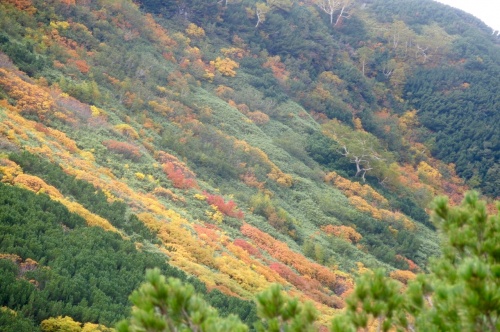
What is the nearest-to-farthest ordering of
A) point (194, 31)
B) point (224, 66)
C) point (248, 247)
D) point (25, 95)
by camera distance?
point (248, 247) → point (25, 95) → point (224, 66) → point (194, 31)

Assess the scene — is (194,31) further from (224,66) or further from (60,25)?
(60,25)

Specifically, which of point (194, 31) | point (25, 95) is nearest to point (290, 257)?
point (25, 95)

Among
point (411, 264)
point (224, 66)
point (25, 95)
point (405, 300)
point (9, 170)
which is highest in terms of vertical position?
point (405, 300)

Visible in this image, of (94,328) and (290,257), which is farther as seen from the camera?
(290,257)

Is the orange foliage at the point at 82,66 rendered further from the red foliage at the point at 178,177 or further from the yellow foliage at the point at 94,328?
the yellow foliage at the point at 94,328

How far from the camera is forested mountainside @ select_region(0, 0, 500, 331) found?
10078 mm

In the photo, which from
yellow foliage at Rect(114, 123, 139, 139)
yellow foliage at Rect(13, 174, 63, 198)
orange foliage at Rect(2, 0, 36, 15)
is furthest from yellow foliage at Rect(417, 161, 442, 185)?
yellow foliage at Rect(13, 174, 63, 198)

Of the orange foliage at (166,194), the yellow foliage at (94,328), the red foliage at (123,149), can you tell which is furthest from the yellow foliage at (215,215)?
the yellow foliage at (94,328)

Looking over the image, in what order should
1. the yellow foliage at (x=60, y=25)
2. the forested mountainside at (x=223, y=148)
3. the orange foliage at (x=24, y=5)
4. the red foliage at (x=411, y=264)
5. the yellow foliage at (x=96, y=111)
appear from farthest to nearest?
the yellow foliage at (x=60, y=25)
the orange foliage at (x=24, y=5)
the red foliage at (x=411, y=264)
the yellow foliage at (x=96, y=111)
the forested mountainside at (x=223, y=148)

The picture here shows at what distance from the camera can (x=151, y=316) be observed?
10.2 ft

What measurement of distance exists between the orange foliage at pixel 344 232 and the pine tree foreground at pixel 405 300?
17.2m

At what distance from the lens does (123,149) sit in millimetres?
18016

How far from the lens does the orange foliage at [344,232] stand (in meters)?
21.3

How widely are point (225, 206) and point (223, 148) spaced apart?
6725 mm
